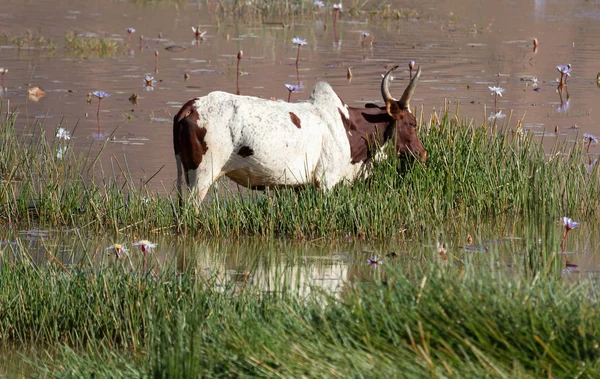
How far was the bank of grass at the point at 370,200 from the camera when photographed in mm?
8141

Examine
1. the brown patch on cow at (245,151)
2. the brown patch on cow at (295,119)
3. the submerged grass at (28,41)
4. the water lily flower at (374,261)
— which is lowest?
the submerged grass at (28,41)

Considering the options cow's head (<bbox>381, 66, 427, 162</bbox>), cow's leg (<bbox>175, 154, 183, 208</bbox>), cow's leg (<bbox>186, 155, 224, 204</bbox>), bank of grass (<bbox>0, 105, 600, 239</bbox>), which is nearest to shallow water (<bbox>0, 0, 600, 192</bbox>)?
bank of grass (<bbox>0, 105, 600, 239</bbox>)

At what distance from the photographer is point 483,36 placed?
77.8 feet

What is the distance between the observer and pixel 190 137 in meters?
7.98

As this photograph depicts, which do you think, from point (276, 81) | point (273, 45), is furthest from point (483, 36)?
point (276, 81)

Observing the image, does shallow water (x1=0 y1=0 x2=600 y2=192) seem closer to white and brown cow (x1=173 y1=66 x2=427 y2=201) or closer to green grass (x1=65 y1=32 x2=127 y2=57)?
green grass (x1=65 y1=32 x2=127 y2=57)

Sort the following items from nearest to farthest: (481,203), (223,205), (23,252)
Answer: (23,252), (223,205), (481,203)

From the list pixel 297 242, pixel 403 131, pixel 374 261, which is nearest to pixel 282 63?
pixel 403 131

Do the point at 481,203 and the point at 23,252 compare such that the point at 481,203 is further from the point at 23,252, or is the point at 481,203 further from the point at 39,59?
the point at 39,59

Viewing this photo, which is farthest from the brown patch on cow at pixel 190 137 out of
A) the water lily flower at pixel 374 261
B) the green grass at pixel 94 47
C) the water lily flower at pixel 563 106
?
the green grass at pixel 94 47

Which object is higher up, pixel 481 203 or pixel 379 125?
pixel 379 125

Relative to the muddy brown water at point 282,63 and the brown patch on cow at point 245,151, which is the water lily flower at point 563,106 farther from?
the brown patch on cow at point 245,151

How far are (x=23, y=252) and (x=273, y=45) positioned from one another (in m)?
15.7

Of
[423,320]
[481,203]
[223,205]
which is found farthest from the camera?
[481,203]
